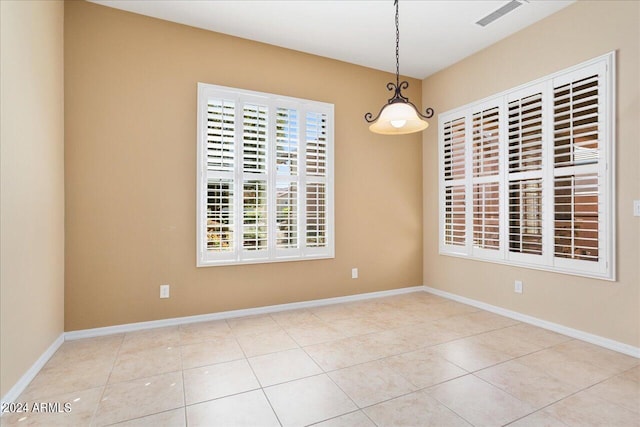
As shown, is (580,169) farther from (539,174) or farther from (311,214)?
(311,214)

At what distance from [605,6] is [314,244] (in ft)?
11.7

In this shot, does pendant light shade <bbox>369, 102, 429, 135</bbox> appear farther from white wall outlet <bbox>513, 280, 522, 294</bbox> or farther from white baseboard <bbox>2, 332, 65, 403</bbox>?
white baseboard <bbox>2, 332, 65, 403</bbox>

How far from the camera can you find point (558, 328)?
10.5ft

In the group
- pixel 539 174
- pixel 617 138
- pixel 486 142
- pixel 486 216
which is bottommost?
pixel 486 216

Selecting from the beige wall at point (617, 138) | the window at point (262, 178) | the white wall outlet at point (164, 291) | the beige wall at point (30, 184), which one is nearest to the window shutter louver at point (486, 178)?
the beige wall at point (617, 138)

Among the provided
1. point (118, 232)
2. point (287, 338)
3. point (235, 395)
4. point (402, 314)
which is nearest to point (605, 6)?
point (402, 314)

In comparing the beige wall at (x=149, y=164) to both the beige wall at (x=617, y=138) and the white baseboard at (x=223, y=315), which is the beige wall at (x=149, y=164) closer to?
the white baseboard at (x=223, y=315)

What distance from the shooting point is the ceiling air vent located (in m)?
3.09

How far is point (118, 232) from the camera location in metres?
3.20

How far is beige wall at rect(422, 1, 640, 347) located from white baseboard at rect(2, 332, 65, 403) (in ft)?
14.1

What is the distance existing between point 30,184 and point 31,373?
1.33 m

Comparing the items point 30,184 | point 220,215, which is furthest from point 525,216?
point 30,184

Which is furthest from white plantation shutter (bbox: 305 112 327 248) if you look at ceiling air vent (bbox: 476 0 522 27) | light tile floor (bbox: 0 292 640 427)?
ceiling air vent (bbox: 476 0 522 27)

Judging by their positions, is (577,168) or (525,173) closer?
(577,168)
